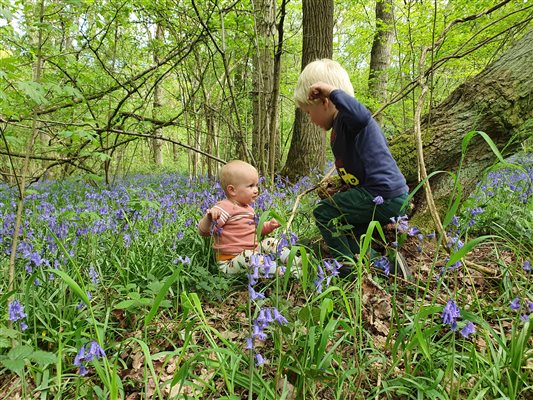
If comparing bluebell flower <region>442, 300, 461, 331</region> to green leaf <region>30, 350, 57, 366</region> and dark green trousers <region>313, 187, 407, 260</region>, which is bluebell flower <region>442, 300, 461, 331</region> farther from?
green leaf <region>30, 350, 57, 366</region>

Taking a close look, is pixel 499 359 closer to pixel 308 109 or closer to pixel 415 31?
pixel 308 109

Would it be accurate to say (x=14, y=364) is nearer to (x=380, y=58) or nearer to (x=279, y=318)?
(x=279, y=318)

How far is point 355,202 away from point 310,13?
5.00 m

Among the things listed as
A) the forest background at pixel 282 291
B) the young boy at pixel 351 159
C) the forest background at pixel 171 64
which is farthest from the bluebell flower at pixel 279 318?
the forest background at pixel 171 64

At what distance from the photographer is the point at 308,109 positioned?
2682 mm

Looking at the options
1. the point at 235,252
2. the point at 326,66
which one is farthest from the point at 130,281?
the point at 326,66

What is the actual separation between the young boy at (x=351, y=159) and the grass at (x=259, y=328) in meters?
0.39

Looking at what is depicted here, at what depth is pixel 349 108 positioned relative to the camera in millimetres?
2238

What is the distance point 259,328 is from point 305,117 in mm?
5550

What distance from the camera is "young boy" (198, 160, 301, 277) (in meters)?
2.53

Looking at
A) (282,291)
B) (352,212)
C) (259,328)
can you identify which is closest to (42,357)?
(259,328)

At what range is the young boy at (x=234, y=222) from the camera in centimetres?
253

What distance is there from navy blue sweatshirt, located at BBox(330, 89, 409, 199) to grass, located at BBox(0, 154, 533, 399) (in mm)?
479

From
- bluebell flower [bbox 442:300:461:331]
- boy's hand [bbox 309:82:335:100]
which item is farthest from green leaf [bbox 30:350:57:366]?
boy's hand [bbox 309:82:335:100]
